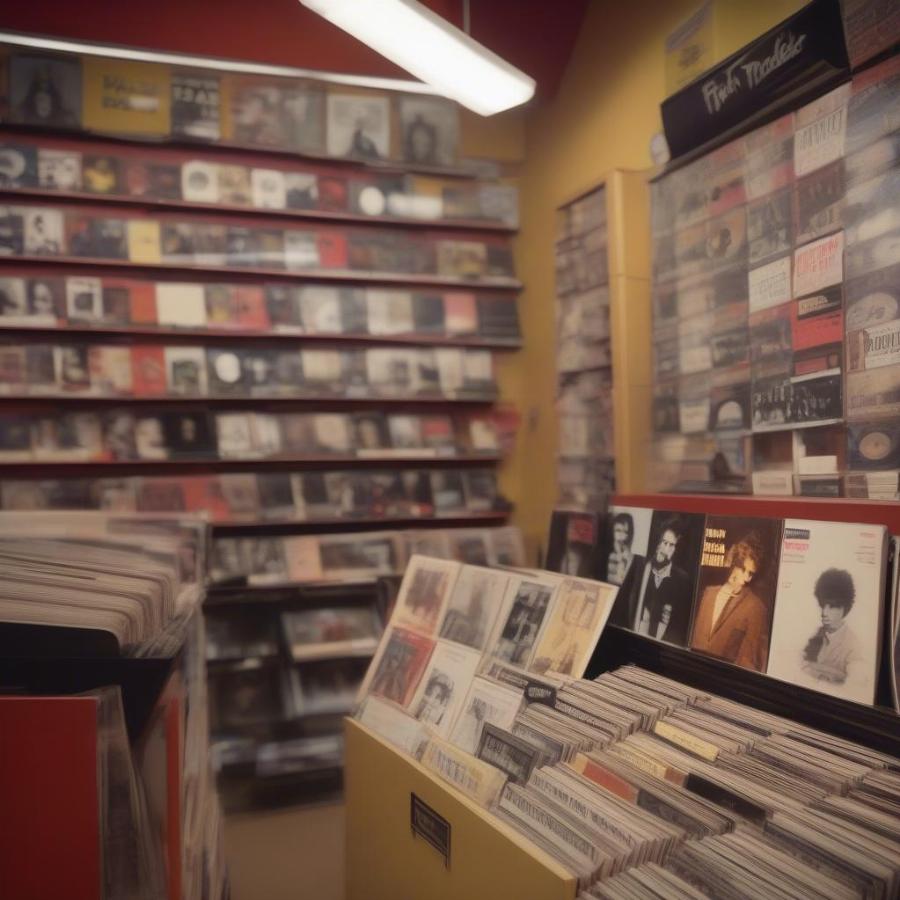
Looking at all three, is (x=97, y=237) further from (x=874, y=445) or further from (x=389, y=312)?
(x=874, y=445)

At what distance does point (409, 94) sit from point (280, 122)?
2.21 feet

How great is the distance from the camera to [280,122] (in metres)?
3.75

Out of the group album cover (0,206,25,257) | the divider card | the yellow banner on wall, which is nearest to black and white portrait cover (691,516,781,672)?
the divider card

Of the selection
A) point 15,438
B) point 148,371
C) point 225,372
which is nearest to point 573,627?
point 225,372

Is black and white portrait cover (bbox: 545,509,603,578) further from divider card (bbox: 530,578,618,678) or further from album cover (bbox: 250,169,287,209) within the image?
album cover (bbox: 250,169,287,209)

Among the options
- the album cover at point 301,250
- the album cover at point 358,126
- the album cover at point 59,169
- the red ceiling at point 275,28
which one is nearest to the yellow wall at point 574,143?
the red ceiling at point 275,28

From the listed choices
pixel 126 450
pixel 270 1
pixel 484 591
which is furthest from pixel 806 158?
pixel 126 450

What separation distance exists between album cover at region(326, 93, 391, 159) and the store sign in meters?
3.14

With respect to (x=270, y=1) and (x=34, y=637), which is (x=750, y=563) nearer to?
(x=34, y=637)

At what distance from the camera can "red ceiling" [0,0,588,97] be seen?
345cm

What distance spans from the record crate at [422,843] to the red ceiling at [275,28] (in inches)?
123

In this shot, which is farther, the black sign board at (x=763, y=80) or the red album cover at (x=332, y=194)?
the red album cover at (x=332, y=194)

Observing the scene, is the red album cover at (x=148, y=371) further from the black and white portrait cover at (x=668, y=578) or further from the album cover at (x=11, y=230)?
the black and white portrait cover at (x=668, y=578)

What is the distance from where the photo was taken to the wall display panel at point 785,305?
191cm
